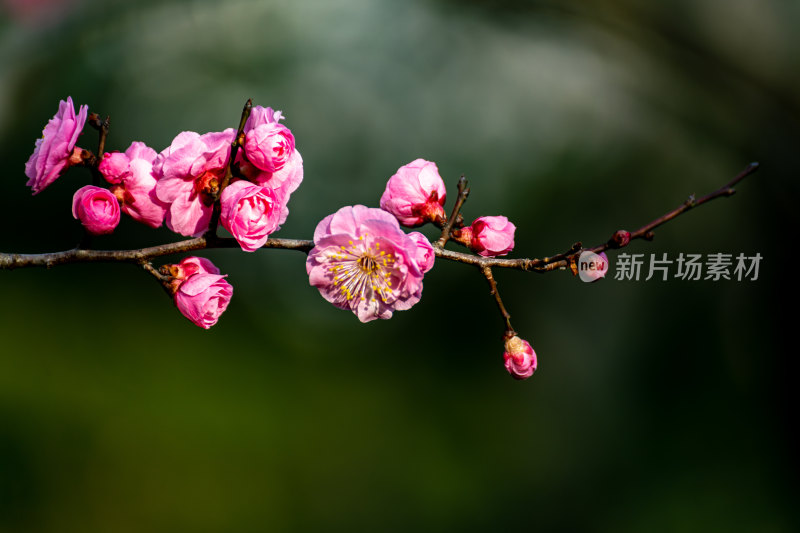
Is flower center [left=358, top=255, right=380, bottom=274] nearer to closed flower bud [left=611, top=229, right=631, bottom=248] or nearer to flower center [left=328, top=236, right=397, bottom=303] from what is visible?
flower center [left=328, top=236, right=397, bottom=303]

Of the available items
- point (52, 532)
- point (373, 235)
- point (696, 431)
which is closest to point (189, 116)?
point (52, 532)

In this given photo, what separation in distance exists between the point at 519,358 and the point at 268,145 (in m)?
0.49

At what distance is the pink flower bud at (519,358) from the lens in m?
0.94

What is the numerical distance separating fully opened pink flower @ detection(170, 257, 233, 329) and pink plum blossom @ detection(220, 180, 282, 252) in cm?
10

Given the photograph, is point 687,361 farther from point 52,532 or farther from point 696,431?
point 52,532

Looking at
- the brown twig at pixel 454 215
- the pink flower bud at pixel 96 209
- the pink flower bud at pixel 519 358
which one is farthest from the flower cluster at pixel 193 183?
the pink flower bud at pixel 519 358

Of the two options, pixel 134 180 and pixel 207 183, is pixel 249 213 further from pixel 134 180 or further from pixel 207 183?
pixel 134 180

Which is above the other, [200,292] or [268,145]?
[268,145]

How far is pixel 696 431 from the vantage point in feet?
16.2

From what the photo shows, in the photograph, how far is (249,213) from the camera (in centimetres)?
77

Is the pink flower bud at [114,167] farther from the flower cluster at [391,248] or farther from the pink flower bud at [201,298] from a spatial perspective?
the flower cluster at [391,248]

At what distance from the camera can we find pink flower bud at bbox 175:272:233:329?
33.1 inches

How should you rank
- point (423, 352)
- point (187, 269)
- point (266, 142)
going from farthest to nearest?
point (423, 352) < point (187, 269) < point (266, 142)

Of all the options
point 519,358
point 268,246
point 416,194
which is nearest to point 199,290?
point 268,246
